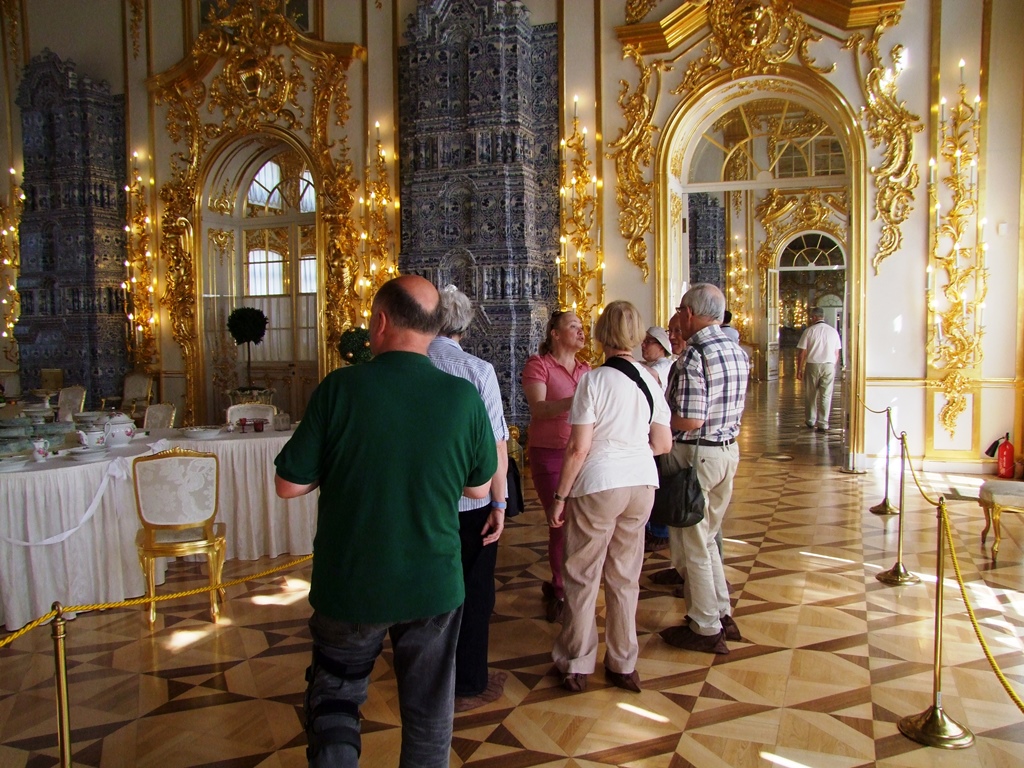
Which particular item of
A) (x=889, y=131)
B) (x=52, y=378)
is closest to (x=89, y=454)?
(x=52, y=378)

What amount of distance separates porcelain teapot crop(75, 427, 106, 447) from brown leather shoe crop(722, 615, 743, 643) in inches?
159

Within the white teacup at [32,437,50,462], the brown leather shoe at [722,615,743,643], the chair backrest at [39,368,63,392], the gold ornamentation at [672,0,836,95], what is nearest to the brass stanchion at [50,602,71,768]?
the white teacup at [32,437,50,462]

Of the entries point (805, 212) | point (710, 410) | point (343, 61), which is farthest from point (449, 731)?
point (805, 212)

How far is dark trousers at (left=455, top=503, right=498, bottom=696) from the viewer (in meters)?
3.34

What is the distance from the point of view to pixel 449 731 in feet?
8.00

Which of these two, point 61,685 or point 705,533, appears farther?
point 705,533

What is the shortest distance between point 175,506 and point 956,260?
7.50 meters

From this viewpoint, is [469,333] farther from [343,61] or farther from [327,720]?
[327,720]

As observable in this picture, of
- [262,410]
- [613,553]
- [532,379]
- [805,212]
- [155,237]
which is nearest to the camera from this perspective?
[613,553]

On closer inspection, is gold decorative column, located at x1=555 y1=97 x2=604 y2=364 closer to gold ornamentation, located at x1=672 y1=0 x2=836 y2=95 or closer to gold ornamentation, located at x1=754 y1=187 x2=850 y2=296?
gold ornamentation, located at x1=672 y1=0 x2=836 y2=95

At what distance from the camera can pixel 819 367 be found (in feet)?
38.0

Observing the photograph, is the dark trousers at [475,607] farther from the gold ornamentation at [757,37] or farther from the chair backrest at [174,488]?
the gold ornamentation at [757,37]

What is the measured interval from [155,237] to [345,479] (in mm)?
10579

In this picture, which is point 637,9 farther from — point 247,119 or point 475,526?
point 475,526
